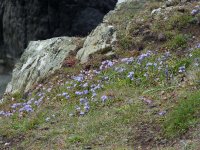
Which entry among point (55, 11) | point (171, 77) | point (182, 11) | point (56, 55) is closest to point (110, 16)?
point (56, 55)

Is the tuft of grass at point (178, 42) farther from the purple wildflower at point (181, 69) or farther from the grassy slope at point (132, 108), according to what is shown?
the purple wildflower at point (181, 69)

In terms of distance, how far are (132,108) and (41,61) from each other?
9.00 metres

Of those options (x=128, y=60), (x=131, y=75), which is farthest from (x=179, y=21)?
(x=131, y=75)

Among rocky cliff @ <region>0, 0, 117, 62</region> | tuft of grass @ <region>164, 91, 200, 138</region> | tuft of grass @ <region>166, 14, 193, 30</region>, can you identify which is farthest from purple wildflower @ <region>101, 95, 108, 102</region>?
rocky cliff @ <region>0, 0, 117, 62</region>

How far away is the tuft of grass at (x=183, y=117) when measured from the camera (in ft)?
29.5

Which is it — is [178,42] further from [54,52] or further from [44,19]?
[44,19]

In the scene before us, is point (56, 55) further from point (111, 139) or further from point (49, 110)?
point (111, 139)

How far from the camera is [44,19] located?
3472cm

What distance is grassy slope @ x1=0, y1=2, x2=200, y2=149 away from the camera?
9.23 m

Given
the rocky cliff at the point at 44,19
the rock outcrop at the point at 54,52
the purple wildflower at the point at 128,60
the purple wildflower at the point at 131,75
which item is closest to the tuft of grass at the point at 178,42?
the purple wildflower at the point at 128,60

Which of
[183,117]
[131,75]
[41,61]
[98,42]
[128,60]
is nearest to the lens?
[183,117]

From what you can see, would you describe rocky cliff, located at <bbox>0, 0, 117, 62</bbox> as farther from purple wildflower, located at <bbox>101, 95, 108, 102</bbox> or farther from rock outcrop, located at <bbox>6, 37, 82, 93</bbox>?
purple wildflower, located at <bbox>101, 95, 108, 102</bbox>

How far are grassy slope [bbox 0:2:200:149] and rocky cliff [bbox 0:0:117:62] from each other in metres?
17.1

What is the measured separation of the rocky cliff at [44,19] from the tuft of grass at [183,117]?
22.1 m
